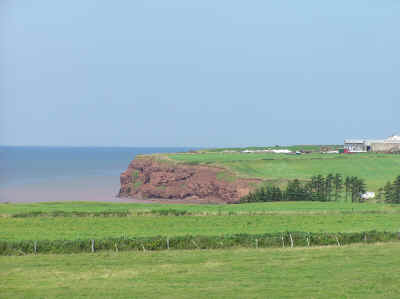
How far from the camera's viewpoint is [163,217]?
45.1m

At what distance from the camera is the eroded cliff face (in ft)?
344

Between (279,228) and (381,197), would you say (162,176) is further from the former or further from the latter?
(279,228)

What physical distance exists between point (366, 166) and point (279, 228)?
86404 mm

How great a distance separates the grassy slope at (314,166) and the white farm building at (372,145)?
1212 inches

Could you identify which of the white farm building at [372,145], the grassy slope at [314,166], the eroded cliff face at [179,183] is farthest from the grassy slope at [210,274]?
the white farm building at [372,145]

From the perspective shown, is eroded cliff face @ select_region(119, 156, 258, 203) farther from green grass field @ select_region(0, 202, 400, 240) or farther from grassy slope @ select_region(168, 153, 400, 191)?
green grass field @ select_region(0, 202, 400, 240)

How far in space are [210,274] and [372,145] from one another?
484 ft

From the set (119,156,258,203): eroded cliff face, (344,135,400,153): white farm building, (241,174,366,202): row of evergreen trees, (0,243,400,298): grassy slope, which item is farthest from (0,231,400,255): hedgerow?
(344,135,400,153): white farm building

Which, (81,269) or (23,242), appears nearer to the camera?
(81,269)

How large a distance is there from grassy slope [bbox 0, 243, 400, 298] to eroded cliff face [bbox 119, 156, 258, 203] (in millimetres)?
71361

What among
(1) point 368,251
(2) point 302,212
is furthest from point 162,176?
(1) point 368,251

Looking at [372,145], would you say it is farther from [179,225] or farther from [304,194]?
[179,225]

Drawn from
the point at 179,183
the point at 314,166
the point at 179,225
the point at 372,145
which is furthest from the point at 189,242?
the point at 372,145

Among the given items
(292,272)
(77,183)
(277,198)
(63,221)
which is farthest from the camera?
(77,183)
